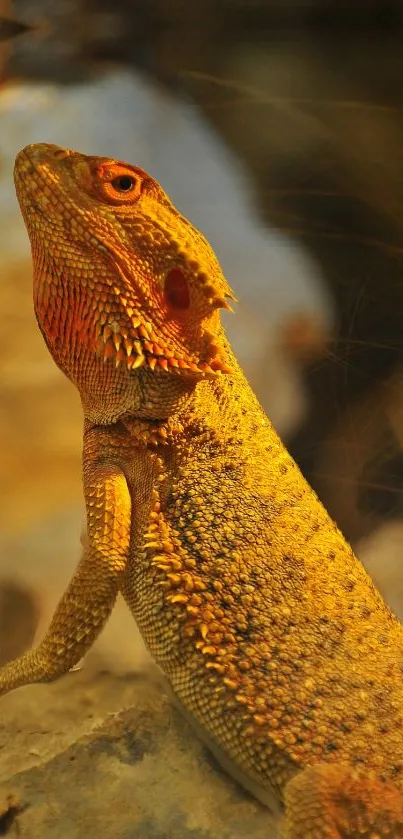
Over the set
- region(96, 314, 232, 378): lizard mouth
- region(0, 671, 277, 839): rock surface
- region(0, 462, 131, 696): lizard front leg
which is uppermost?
region(96, 314, 232, 378): lizard mouth

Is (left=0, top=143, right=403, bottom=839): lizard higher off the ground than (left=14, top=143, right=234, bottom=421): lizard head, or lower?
lower

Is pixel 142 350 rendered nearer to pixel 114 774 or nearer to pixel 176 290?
pixel 176 290

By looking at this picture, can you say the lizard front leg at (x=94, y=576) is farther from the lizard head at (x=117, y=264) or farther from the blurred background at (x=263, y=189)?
the blurred background at (x=263, y=189)

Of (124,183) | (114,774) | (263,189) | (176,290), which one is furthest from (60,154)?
(114,774)

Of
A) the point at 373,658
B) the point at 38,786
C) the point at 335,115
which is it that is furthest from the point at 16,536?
the point at 335,115

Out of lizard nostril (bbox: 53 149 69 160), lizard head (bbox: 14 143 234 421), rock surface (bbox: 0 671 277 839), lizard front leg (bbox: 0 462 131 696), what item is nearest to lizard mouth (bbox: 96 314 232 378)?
lizard head (bbox: 14 143 234 421)

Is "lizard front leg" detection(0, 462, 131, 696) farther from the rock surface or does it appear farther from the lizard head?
the lizard head

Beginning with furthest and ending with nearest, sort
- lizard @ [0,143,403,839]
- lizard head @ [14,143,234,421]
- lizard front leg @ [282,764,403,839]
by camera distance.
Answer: lizard head @ [14,143,234,421], lizard @ [0,143,403,839], lizard front leg @ [282,764,403,839]

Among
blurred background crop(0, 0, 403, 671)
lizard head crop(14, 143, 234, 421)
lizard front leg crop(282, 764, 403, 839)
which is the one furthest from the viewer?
blurred background crop(0, 0, 403, 671)

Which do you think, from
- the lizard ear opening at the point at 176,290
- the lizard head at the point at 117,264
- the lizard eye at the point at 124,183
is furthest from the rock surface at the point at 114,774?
the lizard eye at the point at 124,183
